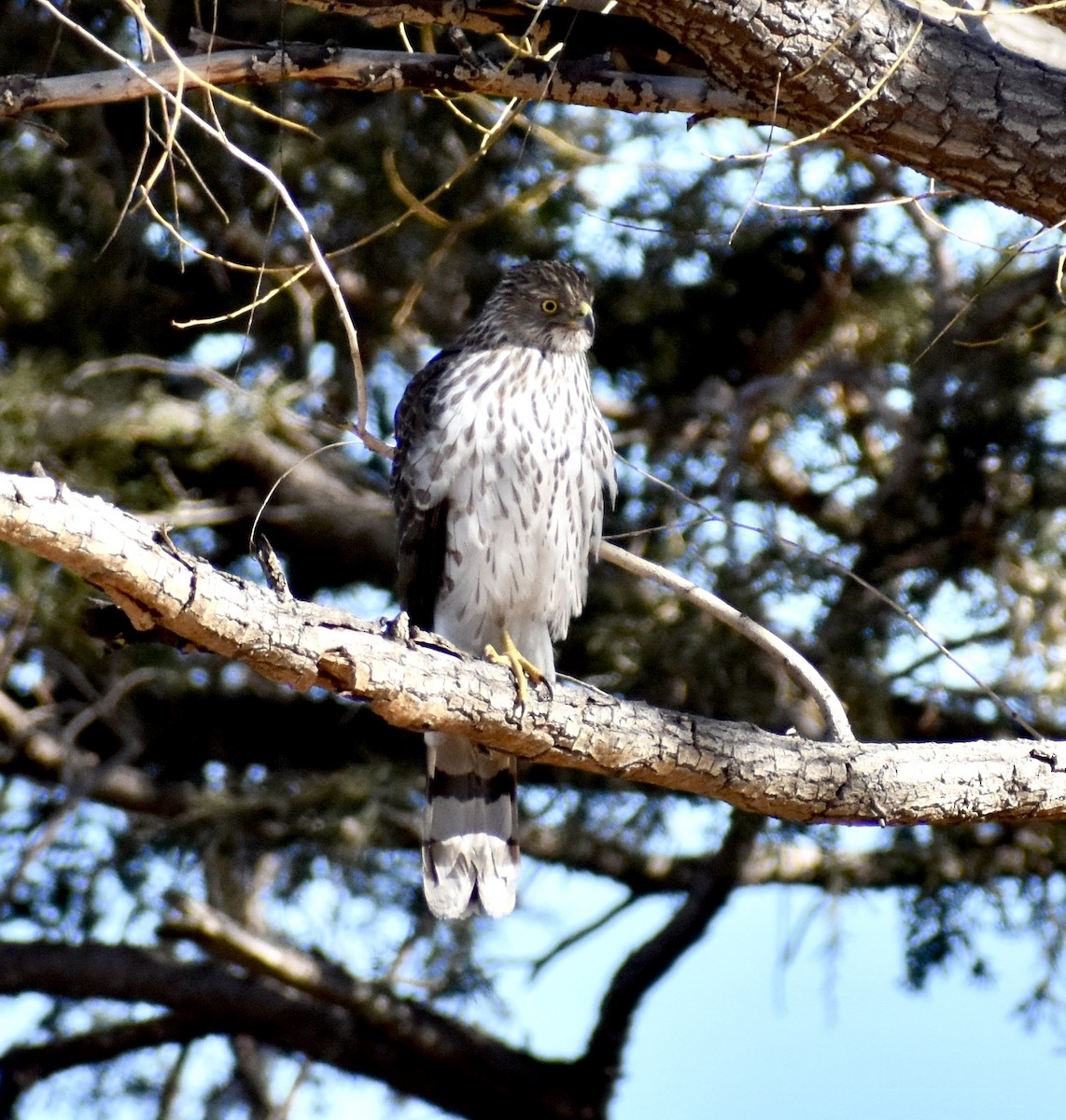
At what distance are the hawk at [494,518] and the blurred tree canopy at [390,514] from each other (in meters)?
0.53

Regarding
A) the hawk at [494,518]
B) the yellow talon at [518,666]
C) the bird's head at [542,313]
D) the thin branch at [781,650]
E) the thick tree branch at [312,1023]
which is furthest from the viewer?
the thick tree branch at [312,1023]

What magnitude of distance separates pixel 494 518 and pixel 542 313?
741mm

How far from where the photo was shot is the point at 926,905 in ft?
19.0

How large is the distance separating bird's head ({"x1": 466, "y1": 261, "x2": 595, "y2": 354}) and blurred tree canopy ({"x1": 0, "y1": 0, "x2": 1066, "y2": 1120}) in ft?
0.83

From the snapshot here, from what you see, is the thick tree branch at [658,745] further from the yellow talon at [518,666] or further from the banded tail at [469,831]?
the banded tail at [469,831]

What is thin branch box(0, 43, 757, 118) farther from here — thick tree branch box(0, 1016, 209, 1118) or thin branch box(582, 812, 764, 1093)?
thick tree branch box(0, 1016, 209, 1118)

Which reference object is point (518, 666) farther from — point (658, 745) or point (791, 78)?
point (791, 78)

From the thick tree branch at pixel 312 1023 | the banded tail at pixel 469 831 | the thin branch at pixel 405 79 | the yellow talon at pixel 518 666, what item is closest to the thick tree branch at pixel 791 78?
the thin branch at pixel 405 79

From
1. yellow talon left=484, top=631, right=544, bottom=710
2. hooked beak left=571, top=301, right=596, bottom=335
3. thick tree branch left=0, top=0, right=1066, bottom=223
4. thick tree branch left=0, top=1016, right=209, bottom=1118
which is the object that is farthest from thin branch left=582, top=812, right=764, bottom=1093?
thick tree branch left=0, top=0, right=1066, bottom=223

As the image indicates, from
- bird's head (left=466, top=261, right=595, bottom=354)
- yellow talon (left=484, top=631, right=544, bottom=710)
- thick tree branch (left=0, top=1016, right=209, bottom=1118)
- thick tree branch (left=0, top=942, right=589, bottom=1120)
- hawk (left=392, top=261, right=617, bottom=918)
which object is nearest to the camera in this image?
yellow talon (left=484, top=631, right=544, bottom=710)

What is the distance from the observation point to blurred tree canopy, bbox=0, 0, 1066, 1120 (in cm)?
555

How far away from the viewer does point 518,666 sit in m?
3.87

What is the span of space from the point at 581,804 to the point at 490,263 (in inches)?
82.8

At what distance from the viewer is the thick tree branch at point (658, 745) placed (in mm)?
2877
